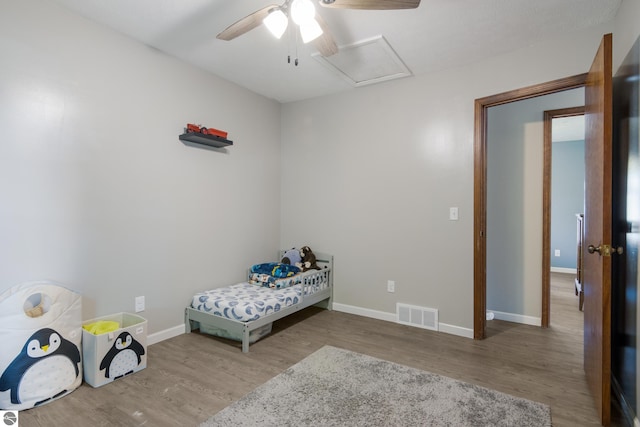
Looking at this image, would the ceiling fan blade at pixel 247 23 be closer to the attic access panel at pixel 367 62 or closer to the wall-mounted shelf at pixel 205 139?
the attic access panel at pixel 367 62

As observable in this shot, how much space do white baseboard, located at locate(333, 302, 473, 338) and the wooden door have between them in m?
0.99

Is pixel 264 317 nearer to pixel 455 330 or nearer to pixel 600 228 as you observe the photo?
pixel 455 330

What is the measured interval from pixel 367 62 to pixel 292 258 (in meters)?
2.20

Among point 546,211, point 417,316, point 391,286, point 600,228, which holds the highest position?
point 546,211

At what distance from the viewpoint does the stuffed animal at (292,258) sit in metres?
3.79

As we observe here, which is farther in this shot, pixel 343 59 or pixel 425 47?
pixel 343 59

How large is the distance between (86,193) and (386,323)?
9.44 feet

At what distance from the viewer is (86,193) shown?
235cm

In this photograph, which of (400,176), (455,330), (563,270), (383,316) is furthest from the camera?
(563,270)

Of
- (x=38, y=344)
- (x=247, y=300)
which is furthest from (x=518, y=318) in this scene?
(x=38, y=344)

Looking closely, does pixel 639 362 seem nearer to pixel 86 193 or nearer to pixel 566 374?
pixel 566 374

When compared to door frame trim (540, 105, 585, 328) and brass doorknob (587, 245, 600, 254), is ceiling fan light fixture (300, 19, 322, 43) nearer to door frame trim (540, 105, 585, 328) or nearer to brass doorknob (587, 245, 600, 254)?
brass doorknob (587, 245, 600, 254)

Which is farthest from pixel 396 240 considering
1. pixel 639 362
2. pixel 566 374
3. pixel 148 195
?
pixel 148 195

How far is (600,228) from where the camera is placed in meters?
1.81
